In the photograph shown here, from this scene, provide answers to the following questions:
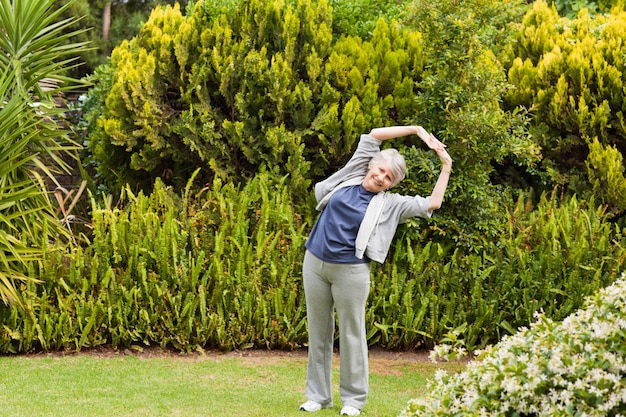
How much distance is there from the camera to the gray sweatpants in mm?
5559

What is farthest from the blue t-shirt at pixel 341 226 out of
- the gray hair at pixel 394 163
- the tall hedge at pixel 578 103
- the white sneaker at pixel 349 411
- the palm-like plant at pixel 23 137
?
the tall hedge at pixel 578 103

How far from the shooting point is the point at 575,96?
28.0ft

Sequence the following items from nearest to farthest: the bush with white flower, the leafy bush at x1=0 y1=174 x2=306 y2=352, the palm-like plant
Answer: the bush with white flower, the palm-like plant, the leafy bush at x1=0 y1=174 x2=306 y2=352

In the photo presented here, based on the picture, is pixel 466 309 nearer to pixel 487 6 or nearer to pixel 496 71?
pixel 496 71

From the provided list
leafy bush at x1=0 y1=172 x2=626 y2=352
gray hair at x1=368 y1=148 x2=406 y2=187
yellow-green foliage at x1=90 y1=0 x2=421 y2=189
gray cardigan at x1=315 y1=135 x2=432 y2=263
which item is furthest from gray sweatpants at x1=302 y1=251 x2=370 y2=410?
yellow-green foliage at x1=90 y1=0 x2=421 y2=189

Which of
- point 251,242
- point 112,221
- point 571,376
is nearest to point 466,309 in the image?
point 251,242

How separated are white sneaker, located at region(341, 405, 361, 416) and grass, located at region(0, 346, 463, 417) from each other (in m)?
0.09

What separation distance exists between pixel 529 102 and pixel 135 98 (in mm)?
3808

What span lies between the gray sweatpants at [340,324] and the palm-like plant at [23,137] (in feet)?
9.00

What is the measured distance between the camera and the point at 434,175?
302 inches

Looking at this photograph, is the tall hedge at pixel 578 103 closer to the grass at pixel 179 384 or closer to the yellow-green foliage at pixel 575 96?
the yellow-green foliage at pixel 575 96

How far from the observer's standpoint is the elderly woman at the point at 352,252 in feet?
18.1

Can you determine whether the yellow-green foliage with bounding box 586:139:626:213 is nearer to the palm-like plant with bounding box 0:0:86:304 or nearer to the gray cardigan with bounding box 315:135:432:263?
the gray cardigan with bounding box 315:135:432:263

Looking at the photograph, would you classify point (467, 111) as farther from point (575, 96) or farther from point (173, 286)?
point (173, 286)
